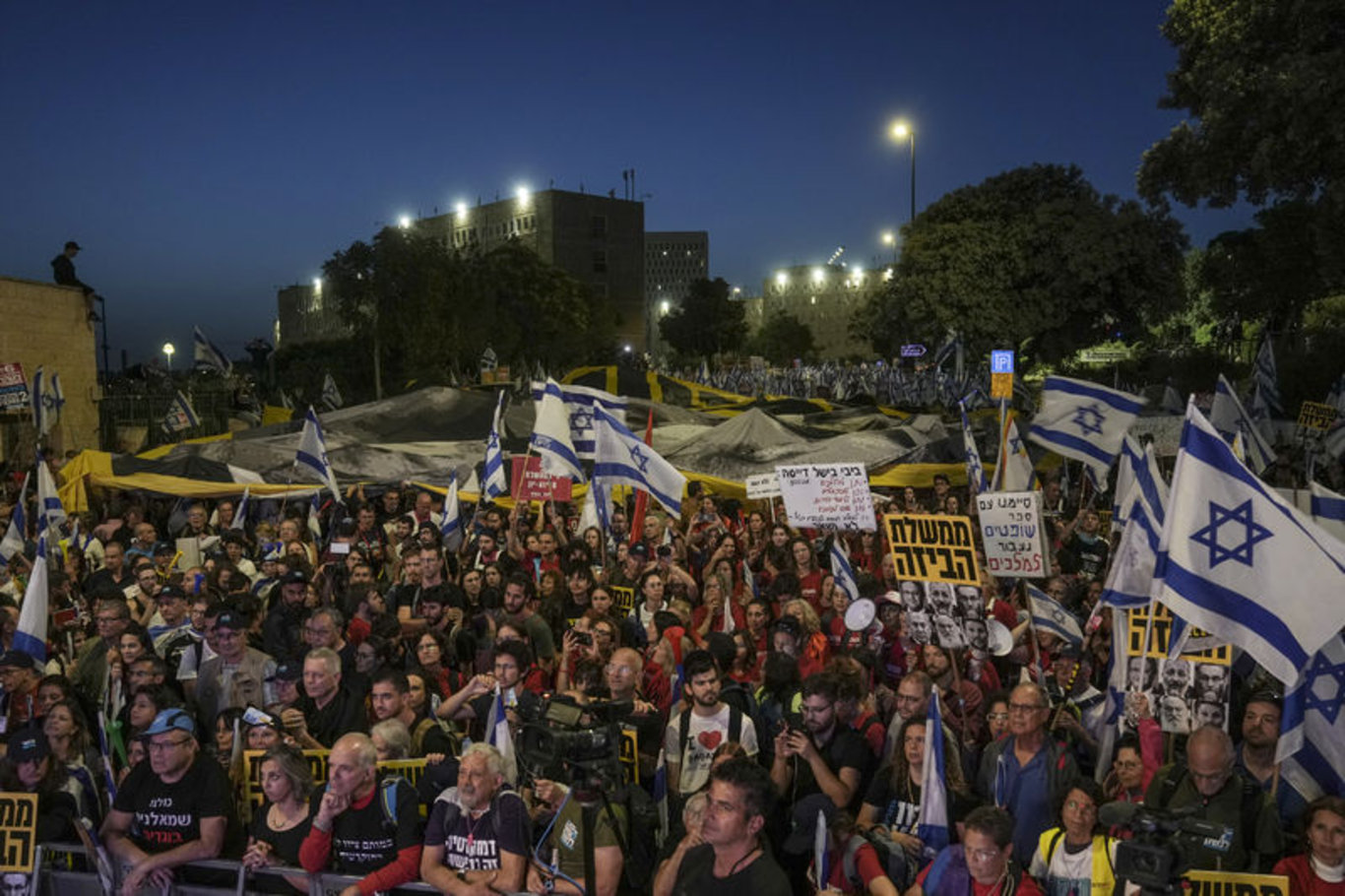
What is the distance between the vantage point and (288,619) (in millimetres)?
8688

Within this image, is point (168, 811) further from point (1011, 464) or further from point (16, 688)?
point (1011, 464)

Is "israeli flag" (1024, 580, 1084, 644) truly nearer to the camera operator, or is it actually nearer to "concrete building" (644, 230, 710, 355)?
the camera operator

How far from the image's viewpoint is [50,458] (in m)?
19.7

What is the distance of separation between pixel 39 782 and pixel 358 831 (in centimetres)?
184

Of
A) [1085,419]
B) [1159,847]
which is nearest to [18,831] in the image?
[1159,847]

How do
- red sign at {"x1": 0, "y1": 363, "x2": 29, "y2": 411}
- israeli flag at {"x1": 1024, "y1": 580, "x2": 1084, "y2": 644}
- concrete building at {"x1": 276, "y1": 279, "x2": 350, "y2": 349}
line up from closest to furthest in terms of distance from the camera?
israeli flag at {"x1": 1024, "y1": 580, "x2": 1084, "y2": 644} < red sign at {"x1": 0, "y1": 363, "x2": 29, "y2": 411} < concrete building at {"x1": 276, "y1": 279, "x2": 350, "y2": 349}

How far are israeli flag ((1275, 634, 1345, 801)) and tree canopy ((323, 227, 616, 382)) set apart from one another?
1292 inches

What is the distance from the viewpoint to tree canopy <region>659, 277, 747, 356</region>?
271 feet

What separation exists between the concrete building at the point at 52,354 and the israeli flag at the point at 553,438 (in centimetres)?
1487

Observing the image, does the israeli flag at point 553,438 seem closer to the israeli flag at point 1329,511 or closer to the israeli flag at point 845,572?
the israeli flag at point 845,572

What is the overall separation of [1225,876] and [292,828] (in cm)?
400

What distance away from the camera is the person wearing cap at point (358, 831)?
16.4ft

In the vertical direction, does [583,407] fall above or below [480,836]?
above

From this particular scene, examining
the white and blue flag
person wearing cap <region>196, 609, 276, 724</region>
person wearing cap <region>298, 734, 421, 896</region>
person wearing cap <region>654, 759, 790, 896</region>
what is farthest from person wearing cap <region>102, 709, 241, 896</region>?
the white and blue flag
